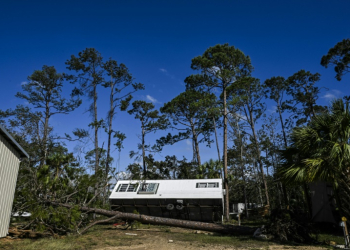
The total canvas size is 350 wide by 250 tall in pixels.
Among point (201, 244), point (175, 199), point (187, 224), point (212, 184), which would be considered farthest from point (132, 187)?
point (201, 244)

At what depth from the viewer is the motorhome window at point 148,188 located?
17953 mm

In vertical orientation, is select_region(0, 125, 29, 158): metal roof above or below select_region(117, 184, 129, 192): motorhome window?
above

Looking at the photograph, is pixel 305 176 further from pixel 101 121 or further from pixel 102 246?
pixel 101 121

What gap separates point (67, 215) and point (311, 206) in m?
12.0

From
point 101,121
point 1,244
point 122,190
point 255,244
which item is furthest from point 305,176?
point 101,121

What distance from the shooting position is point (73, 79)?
25312 millimetres

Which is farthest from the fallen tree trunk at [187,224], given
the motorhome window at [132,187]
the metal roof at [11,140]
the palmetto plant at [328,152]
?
the motorhome window at [132,187]

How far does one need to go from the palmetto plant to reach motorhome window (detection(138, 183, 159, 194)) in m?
10.2

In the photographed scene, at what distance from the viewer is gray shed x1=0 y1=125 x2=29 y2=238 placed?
977cm

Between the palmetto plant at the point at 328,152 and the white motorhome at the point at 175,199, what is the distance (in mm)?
7882

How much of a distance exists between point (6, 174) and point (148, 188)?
32.2ft

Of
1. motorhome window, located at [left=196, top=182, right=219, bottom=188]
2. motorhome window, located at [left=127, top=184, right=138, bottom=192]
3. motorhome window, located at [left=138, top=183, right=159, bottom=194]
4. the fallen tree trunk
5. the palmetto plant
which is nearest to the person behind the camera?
the palmetto plant

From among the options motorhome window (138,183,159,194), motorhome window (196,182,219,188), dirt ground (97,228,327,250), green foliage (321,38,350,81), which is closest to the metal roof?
dirt ground (97,228,327,250)

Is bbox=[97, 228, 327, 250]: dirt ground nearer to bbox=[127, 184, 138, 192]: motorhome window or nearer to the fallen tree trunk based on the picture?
the fallen tree trunk
